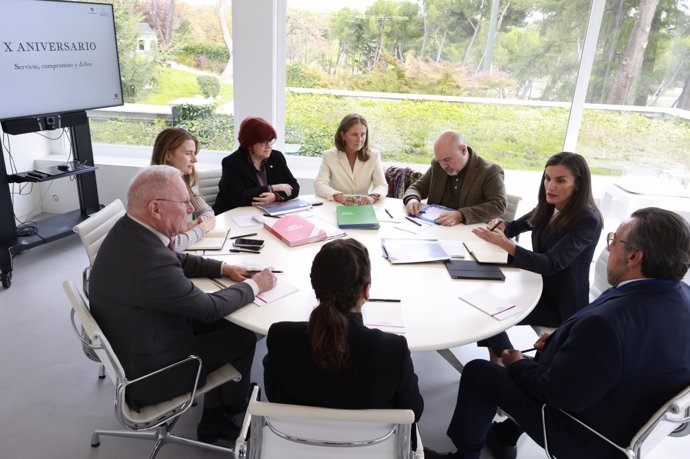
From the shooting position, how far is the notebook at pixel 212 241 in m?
2.70

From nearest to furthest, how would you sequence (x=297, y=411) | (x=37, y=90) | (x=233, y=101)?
1. (x=297, y=411)
2. (x=37, y=90)
3. (x=233, y=101)

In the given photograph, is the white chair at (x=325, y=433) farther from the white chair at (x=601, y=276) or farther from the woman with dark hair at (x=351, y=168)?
the woman with dark hair at (x=351, y=168)

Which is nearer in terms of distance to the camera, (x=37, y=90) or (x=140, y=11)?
(x=37, y=90)

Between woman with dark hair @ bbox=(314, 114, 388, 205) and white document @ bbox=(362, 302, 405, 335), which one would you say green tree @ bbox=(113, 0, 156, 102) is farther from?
white document @ bbox=(362, 302, 405, 335)

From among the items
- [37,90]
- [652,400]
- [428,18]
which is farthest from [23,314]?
[428,18]

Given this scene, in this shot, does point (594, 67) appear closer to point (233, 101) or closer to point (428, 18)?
point (428, 18)

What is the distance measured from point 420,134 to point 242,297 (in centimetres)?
365

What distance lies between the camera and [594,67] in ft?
15.8

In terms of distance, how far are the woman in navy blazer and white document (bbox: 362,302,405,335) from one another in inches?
31.9

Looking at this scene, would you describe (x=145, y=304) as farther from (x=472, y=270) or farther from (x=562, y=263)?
(x=562, y=263)

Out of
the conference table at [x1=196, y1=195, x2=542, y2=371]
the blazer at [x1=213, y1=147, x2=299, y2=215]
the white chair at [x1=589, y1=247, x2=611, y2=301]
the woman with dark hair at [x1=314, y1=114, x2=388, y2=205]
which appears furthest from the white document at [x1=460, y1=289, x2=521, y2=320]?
the blazer at [x1=213, y1=147, x2=299, y2=215]

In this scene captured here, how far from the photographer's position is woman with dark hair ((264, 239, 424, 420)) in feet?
5.11

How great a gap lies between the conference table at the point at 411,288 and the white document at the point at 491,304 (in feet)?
0.07

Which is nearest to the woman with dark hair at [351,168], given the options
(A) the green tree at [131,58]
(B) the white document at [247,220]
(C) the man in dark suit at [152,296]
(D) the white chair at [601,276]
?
(B) the white document at [247,220]
